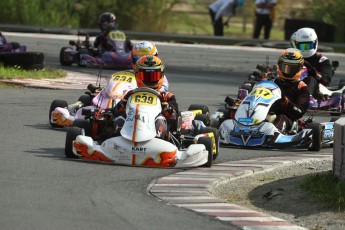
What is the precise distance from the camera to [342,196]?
28.7 ft

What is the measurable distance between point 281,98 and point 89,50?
965 cm

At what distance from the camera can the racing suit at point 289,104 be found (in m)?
12.9

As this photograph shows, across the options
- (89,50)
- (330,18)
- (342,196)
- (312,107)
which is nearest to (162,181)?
(342,196)

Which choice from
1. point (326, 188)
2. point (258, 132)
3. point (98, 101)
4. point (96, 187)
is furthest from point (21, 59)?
point (326, 188)

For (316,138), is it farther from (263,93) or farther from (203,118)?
(203,118)

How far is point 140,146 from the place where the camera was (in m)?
10.8

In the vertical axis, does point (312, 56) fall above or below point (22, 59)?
above

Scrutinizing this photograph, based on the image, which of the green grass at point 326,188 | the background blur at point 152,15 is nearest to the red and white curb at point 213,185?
the green grass at point 326,188

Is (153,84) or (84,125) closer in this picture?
(153,84)

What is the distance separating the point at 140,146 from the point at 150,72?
53.0 inches

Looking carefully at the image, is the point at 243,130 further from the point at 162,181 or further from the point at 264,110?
the point at 162,181

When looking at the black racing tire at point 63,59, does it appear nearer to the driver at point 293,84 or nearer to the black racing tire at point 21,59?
the black racing tire at point 21,59

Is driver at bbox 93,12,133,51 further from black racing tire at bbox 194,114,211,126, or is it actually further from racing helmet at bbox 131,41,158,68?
black racing tire at bbox 194,114,211,126

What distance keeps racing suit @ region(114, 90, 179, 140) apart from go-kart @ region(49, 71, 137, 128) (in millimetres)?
1075
